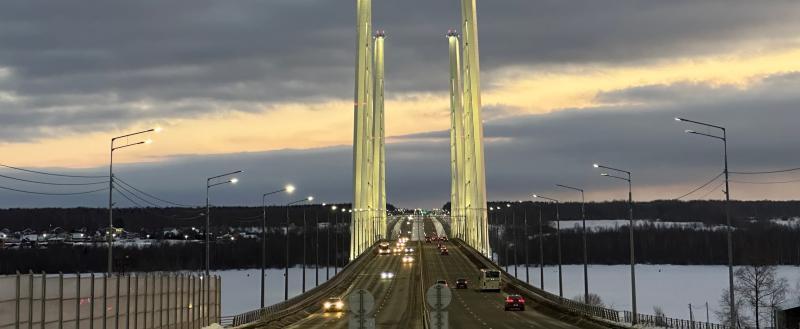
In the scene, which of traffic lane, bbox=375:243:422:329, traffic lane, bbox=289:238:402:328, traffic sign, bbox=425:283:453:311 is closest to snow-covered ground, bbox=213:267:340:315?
traffic lane, bbox=289:238:402:328

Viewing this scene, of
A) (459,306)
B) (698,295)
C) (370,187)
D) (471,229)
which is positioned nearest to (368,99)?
(370,187)

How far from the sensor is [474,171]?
169 metres

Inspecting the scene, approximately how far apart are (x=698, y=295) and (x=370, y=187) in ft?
197

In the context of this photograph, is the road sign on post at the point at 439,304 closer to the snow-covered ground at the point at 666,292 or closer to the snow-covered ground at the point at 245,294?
the snow-covered ground at the point at 245,294

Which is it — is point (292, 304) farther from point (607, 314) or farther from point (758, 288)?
point (758, 288)

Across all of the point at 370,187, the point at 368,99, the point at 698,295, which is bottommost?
the point at 698,295

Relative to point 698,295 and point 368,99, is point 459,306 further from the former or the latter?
point 368,99

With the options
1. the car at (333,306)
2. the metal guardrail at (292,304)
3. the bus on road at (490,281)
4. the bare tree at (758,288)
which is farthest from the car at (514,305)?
the bare tree at (758,288)

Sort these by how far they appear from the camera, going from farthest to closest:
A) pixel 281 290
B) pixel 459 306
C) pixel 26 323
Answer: pixel 281 290 → pixel 459 306 → pixel 26 323

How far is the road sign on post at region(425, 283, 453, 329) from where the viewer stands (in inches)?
981

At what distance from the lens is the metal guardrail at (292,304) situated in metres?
71.0

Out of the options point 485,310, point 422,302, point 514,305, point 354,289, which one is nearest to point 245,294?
point 422,302

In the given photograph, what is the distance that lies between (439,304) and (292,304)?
226 feet

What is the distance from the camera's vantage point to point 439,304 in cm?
2559
